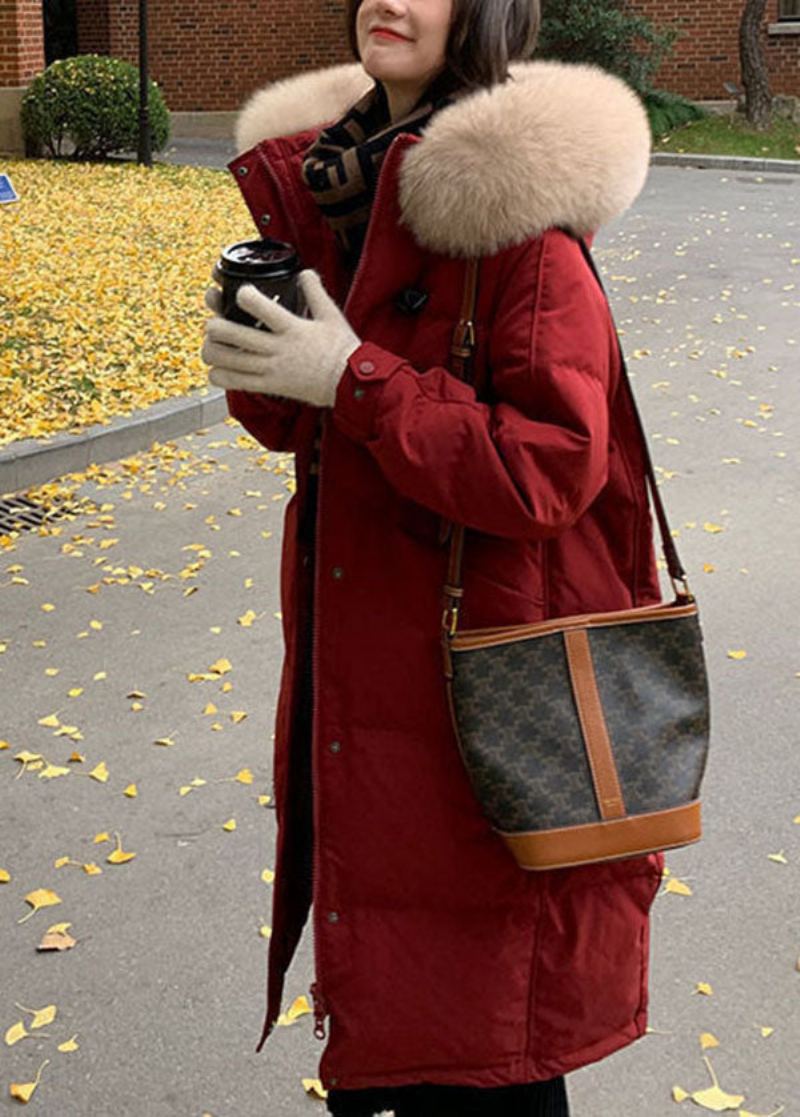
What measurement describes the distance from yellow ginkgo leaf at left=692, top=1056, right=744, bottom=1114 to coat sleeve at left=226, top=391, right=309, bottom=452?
1646 millimetres

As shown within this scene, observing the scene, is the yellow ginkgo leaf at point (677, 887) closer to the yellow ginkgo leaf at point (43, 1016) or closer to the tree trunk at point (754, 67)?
the yellow ginkgo leaf at point (43, 1016)

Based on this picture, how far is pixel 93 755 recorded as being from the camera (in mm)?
4844

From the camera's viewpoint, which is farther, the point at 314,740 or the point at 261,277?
the point at 314,740

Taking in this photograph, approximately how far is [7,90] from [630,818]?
20.0m

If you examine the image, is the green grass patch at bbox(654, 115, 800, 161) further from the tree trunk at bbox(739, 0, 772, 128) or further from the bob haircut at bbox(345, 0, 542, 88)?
the bob haircut at bbox(345, 0, 542, 88)

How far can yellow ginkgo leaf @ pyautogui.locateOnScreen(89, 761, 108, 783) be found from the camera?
4.69m

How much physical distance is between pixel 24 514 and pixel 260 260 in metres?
5.19

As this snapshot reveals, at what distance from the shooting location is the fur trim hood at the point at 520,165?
206 centimetres

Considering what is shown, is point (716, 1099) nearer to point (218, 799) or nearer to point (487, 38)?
point (218, 799)

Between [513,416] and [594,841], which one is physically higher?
[513,416]

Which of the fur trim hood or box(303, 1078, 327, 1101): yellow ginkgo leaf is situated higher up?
the fur trim hood

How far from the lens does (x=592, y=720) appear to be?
84.1 inches

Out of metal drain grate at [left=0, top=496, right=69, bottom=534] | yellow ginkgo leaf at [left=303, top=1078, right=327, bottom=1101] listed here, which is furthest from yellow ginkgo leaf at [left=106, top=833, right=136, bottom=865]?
metal drain grate at [left=0, top=496, right=69, bottom=534]

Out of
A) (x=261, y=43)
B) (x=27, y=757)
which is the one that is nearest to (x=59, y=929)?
(x=27, y=757)
